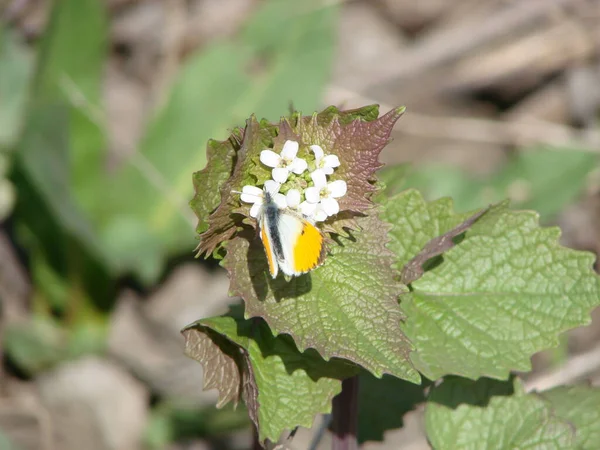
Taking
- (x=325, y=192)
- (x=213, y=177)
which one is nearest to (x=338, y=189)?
(x=325, y=192)

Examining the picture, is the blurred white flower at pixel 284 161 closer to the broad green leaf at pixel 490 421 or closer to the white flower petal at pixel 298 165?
the white flower petal at pixel 298 165

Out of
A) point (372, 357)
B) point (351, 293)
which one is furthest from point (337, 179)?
point (372, 357)

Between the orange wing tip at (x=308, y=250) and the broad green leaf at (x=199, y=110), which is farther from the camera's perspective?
the broad green leaf at (x=199, y=110)

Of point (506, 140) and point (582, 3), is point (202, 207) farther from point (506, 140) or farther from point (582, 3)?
point (582, 3)

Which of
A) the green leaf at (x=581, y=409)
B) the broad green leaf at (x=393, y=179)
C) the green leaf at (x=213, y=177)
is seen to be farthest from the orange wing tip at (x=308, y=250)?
the green leaf at (x=581, y=409)

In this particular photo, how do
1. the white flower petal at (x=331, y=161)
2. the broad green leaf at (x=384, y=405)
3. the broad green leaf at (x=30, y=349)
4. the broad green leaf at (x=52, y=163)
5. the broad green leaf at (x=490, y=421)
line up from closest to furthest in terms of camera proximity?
the white flower petal at (x=331, y=161)
the broad green leaf at (x=490, y=421)
the broad green leaf at (x=384, y=405)
the broad green leaf at (x=52, y=163)
the broad green leaf at (x=30, y=349)

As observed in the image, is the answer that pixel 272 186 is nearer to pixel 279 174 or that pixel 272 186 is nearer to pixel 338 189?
pixel 279 174
